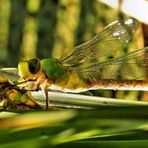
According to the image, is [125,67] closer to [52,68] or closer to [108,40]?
[108,40]

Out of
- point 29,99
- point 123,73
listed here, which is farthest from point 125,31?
point 29,99

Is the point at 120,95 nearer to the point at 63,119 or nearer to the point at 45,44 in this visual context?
the point at 45,44

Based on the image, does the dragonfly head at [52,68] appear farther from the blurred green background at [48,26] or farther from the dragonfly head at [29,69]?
the blurred green background at [48,26]

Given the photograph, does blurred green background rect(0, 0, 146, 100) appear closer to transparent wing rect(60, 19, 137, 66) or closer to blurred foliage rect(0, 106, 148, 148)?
transparent wing rect(60, 19, 137, 66)

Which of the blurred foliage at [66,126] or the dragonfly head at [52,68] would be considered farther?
the dragonfly head at [52,68]

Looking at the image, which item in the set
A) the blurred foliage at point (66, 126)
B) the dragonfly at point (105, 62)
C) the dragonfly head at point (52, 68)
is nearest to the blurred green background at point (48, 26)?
the dragonfly at point (105, 62)

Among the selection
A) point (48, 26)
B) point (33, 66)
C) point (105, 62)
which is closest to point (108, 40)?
point (105, 62)
